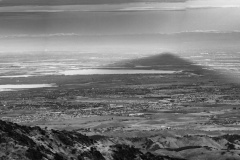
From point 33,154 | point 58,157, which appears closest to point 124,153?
point 58,157

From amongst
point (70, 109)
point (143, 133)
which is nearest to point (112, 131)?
point (143, 133)

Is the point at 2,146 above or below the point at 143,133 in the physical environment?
above

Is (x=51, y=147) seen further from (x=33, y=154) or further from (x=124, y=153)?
(x=124, y=153)

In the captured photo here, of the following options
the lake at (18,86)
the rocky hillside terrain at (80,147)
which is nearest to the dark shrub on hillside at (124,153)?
the rocky hillside terrain at (80,147)

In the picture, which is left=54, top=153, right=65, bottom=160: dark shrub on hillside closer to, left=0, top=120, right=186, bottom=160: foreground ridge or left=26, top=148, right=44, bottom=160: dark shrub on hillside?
left=0, top=120, right=186, bottom=160: foreground ridge

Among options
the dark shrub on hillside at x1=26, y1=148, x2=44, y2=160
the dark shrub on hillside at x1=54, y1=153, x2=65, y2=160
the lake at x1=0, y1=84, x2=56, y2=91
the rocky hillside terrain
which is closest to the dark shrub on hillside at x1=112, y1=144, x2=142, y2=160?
the rocky hillside terrain

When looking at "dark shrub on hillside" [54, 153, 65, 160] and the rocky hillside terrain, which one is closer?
the rocky hillside terrain

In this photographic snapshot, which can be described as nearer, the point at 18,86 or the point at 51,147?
the point at 51,147

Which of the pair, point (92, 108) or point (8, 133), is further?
point (92, 108)

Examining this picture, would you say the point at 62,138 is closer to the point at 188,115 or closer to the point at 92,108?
the point at 188,115
